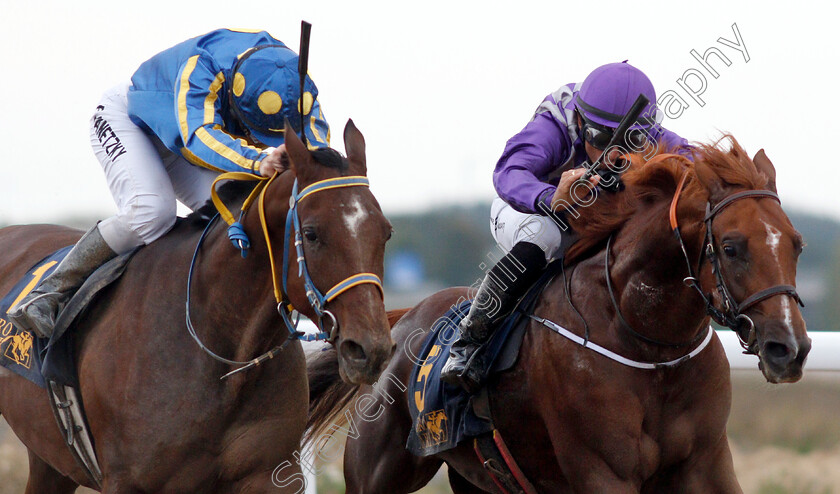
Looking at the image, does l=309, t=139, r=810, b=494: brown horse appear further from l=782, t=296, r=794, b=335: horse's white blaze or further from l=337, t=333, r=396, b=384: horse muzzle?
l=337, t=333, r=396, b=384: horse muzzle

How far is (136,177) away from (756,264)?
2255 millimetres

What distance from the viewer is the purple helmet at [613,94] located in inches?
146

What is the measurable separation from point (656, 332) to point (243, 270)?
1.42 metres

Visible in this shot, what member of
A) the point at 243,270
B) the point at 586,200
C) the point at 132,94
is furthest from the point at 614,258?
the point at 132,94

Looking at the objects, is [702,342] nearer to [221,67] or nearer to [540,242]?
[540,242]

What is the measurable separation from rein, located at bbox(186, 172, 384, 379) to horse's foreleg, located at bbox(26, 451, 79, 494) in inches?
66.0

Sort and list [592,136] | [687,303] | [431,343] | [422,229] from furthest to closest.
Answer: [422,229], [431,343], [592,136], [687,303]

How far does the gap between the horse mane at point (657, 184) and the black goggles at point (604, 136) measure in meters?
0.27

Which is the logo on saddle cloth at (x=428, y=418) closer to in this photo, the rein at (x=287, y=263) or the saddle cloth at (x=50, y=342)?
the rein at (x=287, y=263)

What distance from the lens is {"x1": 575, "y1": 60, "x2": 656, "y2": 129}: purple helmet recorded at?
371 centimetres

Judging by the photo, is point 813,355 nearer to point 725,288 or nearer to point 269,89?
point 725,288

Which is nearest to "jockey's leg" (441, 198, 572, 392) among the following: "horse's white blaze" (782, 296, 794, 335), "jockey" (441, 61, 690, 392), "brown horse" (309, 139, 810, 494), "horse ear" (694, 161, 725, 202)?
"jockey" (441, 61, 690, 392)

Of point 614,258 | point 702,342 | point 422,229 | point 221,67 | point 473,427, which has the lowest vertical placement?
point 422,229

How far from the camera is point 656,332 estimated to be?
3287 millimetres
